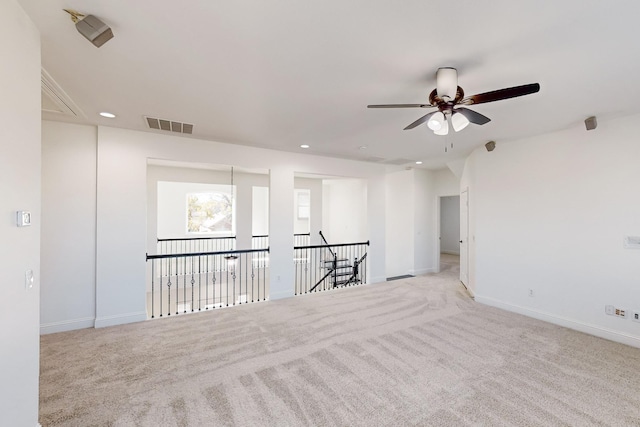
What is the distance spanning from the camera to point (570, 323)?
3859mm

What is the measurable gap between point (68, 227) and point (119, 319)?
147 cm

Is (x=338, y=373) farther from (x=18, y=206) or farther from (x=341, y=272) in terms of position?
(x=341, y=272)

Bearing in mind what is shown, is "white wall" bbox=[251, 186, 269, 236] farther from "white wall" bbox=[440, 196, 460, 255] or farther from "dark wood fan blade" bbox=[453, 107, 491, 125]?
"dark wood fan blade" bbox=[453, 107, 491, 125]

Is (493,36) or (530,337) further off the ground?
(493,36)

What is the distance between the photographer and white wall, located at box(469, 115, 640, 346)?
343 cm

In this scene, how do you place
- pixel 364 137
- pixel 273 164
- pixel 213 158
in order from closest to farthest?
pixel 364 137 → pixel 213 158 → pixel 273 164

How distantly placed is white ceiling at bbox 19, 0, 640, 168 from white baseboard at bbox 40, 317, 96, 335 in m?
2.74

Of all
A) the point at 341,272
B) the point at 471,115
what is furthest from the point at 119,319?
the point at 341,272

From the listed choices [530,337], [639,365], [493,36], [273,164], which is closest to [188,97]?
[273,164]

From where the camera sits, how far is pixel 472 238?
544 cm

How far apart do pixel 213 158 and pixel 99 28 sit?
115 inches

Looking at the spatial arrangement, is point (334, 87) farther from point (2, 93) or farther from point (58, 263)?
point (58, 263)

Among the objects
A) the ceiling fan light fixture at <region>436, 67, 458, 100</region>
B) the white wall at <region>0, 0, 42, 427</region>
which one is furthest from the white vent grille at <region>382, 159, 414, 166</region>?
the white wall at <region>0, 0, 42, 427</region>

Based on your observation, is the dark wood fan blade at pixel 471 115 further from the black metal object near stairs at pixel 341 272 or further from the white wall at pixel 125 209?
the black metal object near stairs at pixel 341 272
